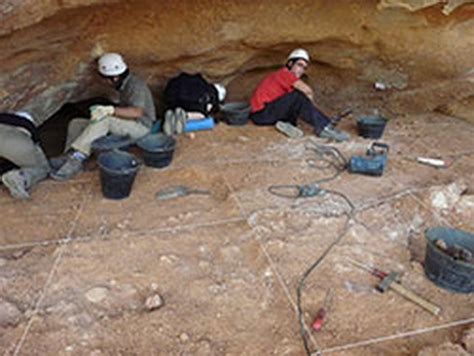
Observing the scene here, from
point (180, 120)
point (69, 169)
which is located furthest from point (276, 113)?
point (69, 169)

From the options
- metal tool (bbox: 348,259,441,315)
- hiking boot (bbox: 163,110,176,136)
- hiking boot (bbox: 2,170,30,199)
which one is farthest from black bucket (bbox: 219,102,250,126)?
metal tool (bbox: 348,259,441,315)

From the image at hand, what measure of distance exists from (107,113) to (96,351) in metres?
2.51

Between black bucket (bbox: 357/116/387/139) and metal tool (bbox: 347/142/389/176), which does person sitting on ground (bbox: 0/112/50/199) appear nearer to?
metal tool (bbox: 347/142/389/176)

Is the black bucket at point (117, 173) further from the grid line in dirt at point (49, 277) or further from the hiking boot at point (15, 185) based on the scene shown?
the hiking boot at point (15, 185)

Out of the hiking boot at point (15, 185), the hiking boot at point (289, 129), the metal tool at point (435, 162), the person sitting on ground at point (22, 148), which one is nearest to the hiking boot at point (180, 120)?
the hiking boot at point (289, 129)

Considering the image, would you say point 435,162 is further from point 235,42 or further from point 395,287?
point 235,42

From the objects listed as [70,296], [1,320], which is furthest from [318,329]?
[1,320]

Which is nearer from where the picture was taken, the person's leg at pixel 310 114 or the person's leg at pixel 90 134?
the person's leg at pixel 90 134

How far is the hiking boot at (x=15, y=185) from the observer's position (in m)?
3.12

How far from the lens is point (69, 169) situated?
358 cm

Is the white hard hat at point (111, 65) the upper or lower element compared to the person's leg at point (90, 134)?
upper

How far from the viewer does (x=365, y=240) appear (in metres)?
2.69

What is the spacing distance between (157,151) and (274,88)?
5.67 ft

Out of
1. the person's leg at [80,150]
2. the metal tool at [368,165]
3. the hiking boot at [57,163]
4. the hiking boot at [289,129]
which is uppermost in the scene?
the person's leg at [80,150]
